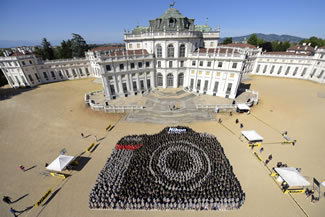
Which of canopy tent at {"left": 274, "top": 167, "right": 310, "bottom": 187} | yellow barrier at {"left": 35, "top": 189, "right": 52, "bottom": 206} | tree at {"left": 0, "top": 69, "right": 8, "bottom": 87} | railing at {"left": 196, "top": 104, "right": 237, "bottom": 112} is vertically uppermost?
tree at {"left": 0, "top": 69, "right": 8, "bottom": 87}

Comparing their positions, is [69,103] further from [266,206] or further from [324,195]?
[324,195]

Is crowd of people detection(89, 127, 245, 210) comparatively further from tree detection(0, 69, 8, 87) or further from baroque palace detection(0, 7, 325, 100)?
tree detection(0, 69, 8, 87)

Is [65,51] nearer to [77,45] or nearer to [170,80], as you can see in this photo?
[77,45]

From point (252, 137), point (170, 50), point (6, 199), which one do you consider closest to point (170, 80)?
point (170, 50)

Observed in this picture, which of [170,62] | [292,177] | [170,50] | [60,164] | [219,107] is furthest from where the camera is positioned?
→ [170,62]

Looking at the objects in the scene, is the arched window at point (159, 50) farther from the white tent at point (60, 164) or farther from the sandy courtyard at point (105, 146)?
the white tent at point (60, 164)

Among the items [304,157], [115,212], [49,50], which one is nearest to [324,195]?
[304,157]

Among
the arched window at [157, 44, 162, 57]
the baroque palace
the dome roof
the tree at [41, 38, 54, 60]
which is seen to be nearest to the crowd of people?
the baroque palace
